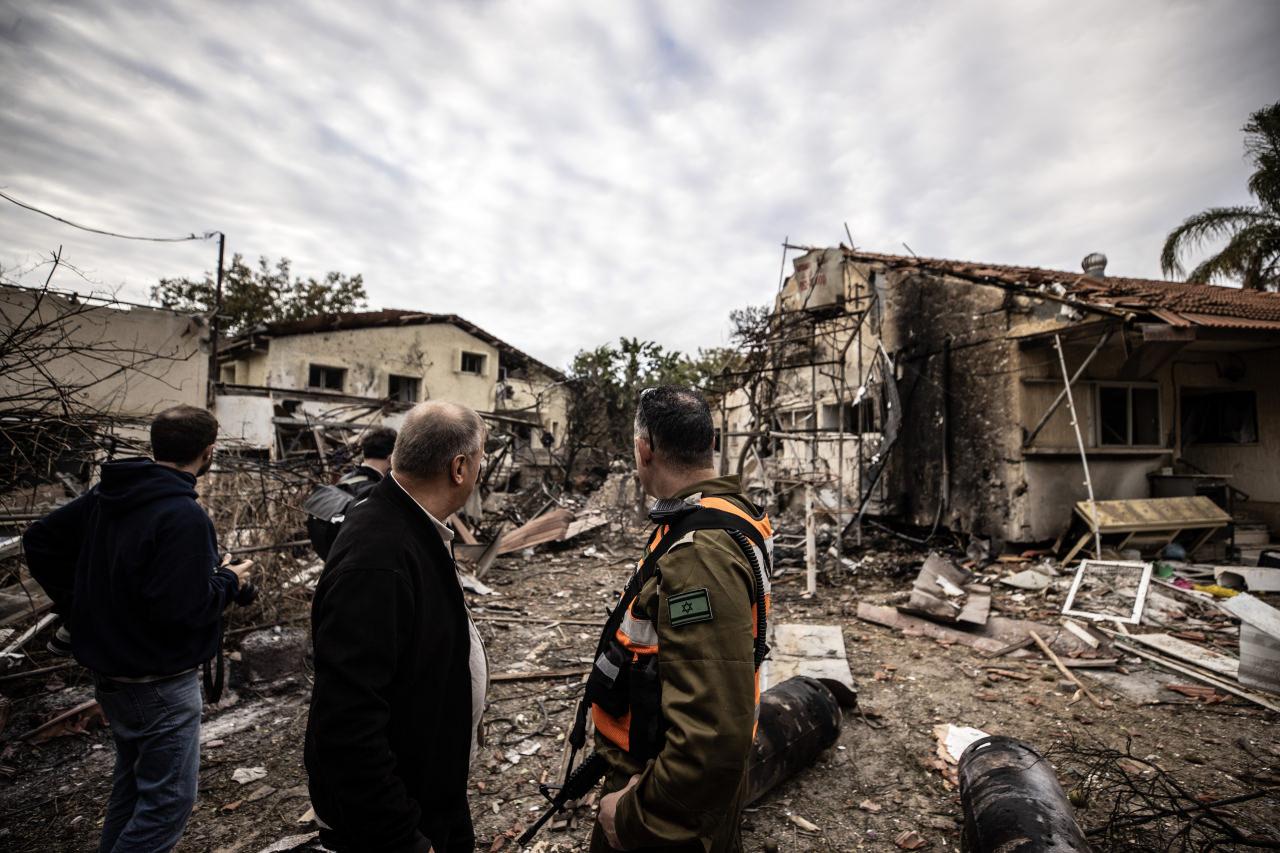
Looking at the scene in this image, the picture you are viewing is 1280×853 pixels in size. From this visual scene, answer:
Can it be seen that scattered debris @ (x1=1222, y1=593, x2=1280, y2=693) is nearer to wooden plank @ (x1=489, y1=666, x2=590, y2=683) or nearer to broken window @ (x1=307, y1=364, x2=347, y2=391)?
wooden plank @ (x1=489, y1=666, x2=590, y2=683)

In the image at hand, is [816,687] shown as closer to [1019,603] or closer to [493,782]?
[493,782]

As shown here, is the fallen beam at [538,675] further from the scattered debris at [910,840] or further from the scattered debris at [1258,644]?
the scattered debris at [1258,644]

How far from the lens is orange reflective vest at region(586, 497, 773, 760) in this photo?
1.55 metres

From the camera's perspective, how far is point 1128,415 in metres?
8.62

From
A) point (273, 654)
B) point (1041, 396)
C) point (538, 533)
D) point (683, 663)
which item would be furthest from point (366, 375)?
point (683, 663)

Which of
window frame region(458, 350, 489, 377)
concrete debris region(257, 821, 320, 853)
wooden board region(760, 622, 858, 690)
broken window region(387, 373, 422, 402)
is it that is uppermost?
window frame region(458, 350, 489, 377)

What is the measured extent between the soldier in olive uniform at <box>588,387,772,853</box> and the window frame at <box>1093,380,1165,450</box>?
9501mm

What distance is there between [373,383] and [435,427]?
2034 centimetres

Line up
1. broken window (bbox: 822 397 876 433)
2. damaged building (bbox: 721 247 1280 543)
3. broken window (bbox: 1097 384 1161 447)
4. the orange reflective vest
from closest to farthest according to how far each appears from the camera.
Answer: the orange reflective vest → damaged building (bbox: 721 247 1280 543) → broken window (bbox: 1097 384 1161 447) → broken window (bbox: 822 397 876 433)

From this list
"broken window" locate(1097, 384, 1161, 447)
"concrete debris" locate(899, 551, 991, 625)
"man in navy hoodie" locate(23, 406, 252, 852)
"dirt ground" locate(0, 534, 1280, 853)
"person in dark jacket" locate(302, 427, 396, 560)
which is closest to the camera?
"man in navy hoodie" locate(23, 406, 252, 852)

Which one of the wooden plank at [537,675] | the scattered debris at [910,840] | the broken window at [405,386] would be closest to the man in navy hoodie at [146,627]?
the wooden plank at [537,675]

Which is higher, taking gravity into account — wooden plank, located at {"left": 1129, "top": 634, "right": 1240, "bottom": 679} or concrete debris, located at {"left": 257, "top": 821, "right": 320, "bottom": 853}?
wooden plank, located at {"left": 1129, "top": 634, "right": 1240, "bottom": 679}

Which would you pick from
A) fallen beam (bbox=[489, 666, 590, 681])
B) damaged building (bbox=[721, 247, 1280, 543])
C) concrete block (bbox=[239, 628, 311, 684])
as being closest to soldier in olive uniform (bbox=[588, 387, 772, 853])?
fallen beam (bbox=[489, 666, 590, 681])

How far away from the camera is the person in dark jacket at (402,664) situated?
1307mm
